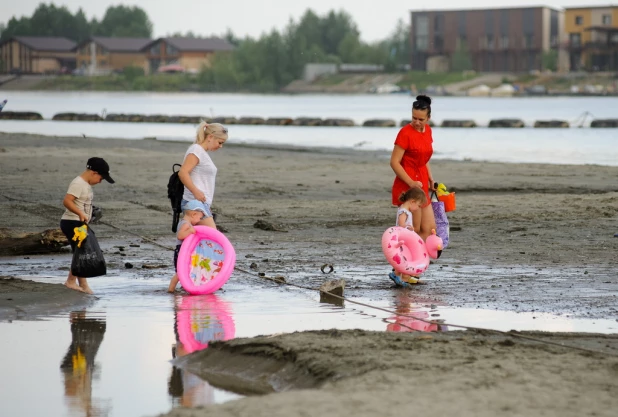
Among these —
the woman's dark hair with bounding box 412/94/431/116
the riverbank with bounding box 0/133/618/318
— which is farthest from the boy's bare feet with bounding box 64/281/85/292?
the woman's dark hair with bounding box 412/94/431/116

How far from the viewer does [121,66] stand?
651ft

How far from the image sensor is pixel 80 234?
991 centimetres

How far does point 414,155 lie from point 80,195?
10.1 feet

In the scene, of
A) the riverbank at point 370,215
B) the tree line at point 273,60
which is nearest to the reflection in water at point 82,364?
the riverbank at point 370,215

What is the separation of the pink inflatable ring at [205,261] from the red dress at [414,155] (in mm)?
1679

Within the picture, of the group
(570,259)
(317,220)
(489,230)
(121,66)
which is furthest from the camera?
(121,66)

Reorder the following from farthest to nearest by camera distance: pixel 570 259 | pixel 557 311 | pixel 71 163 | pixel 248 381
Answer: pixel 71 163 → pixel 570 259 → pixel 557 311 → pixel 248 381

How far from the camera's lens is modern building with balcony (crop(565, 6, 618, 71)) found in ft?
467

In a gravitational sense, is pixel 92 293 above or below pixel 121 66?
below

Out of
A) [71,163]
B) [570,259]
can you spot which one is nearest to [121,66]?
[71,163]

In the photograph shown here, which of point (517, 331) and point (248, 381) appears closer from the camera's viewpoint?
point (248, 381)

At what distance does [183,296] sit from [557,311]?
3.27 metres

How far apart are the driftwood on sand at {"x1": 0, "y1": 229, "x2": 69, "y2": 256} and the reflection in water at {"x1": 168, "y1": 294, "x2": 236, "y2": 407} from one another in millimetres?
2849

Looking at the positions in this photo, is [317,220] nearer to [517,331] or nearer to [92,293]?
[92,293]
